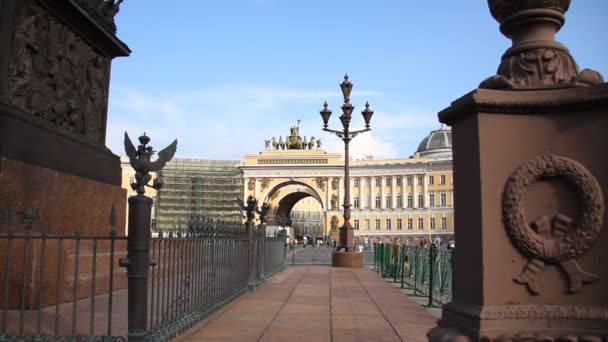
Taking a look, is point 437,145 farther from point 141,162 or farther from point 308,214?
point 141,162

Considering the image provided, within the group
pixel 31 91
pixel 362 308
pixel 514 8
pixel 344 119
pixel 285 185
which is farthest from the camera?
pixel 285 185

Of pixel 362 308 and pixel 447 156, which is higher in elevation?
pixel 447 156

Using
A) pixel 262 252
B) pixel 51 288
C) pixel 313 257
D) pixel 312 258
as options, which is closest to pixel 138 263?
pixel 51 288

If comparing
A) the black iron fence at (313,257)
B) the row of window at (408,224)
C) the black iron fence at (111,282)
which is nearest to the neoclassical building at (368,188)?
the row of window at (408,224)

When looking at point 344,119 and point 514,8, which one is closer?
point 514,8

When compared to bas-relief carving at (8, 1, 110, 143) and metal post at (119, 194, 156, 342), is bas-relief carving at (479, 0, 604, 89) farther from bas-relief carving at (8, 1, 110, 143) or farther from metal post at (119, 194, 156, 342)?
bas-relief carving at (8, 1, 110, 143)

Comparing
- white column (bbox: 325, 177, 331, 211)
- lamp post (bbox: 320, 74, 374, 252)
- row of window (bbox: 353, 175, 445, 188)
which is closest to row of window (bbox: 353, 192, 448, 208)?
row of window (bbox: 353, 175, 445, 188)

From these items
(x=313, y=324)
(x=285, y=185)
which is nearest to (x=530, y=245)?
(x=313, y=324)

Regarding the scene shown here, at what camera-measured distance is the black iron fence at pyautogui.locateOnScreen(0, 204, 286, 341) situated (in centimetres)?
394

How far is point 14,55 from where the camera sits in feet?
19.7

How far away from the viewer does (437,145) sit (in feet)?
271

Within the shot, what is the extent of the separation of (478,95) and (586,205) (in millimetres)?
821

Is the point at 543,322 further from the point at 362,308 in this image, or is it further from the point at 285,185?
the point at 285,185

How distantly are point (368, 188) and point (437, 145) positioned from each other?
14.6m
